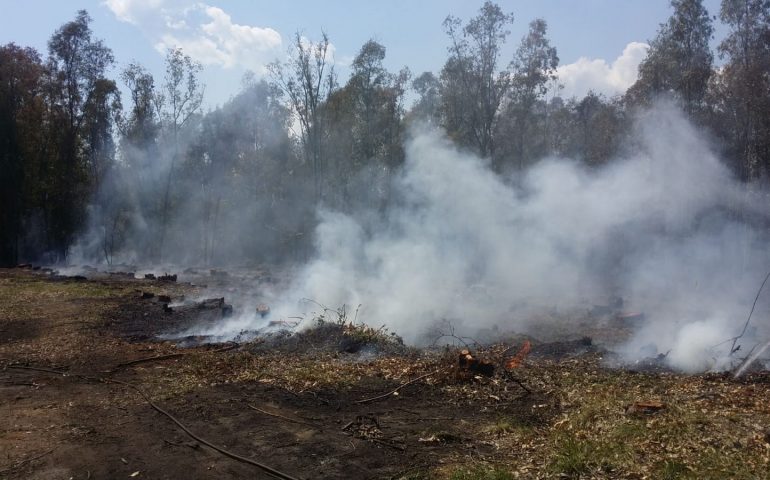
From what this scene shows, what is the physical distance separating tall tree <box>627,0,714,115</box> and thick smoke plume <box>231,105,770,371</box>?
10.0 ft

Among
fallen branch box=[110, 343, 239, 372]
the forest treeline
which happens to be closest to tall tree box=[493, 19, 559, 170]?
the forest treeline

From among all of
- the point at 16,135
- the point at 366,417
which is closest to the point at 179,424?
the point at 366,417

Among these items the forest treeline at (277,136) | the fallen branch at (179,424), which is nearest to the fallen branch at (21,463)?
the fallen branch at (179,424)

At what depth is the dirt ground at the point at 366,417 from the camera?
17.9 ft

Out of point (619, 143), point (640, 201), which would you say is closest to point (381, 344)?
point (640, 201)

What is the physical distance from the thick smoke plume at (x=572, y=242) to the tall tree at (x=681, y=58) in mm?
3052

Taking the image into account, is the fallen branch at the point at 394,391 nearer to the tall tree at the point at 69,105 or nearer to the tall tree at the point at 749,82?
the tall tree at the point at 749,82

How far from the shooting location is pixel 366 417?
702 centimetres

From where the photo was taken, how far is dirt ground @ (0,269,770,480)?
547 cm

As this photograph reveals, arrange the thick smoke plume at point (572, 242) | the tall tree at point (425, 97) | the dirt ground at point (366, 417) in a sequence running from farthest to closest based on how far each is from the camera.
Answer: the tall tree at point (425, 97), the thick smoke plume at point (572, 242), the dirt ground at point (366, 417)

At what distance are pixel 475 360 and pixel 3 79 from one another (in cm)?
4001

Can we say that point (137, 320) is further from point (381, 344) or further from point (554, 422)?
point (554, 422)

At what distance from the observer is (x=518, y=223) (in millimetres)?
22141

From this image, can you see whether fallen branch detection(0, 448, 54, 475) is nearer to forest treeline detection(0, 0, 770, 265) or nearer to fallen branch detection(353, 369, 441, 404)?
fallen branch detection(353, 369, 441, 404)
